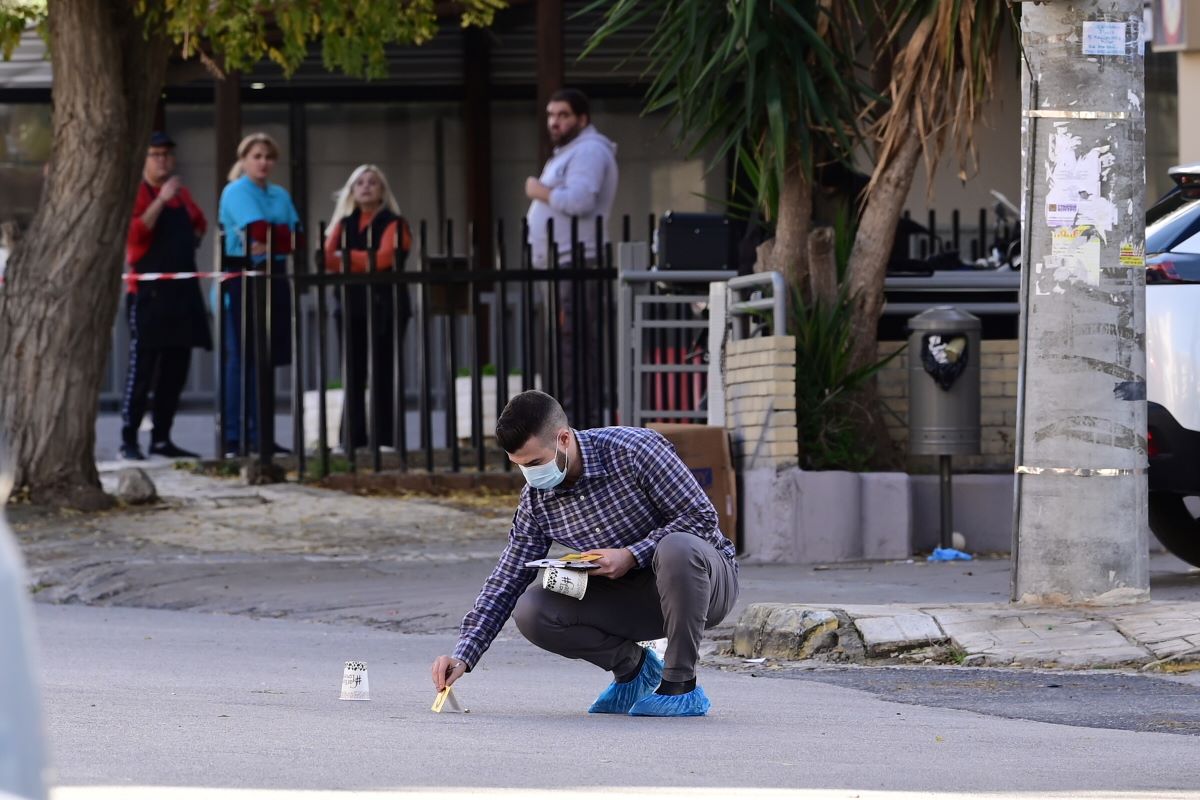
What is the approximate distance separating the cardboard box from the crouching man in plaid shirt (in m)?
3.97

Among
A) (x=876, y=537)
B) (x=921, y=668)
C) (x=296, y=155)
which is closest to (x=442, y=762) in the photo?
(x=921, y=668)

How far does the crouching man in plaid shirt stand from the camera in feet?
18.9

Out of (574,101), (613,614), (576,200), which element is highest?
(574,101)

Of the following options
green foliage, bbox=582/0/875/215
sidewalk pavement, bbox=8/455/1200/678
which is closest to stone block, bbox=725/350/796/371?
green foliage, bbox=582/0/875/215

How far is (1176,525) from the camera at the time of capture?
908 cm

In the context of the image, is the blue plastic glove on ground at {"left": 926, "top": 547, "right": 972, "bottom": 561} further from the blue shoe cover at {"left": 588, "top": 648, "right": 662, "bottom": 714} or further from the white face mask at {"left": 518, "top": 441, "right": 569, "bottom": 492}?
the white face mask at {"left": 518, "top": 441, "right": 569, "bottom": 492}

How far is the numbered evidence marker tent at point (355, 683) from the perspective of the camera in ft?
20.0

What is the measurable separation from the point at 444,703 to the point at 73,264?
6.67m

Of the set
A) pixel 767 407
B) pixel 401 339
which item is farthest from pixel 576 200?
pixel 767 407

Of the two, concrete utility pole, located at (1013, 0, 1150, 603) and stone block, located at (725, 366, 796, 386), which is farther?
stone block, located at (725, 366, 796, 386)

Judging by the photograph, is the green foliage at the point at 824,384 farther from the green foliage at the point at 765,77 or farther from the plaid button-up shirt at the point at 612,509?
the plaid button-up shirt at the point at 612,509

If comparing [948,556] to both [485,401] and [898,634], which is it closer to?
[898,634]

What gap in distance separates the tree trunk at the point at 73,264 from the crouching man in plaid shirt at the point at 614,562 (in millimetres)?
6257

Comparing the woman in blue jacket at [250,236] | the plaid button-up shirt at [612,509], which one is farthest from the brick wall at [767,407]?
the plaid button-up shirt at [612,509]
